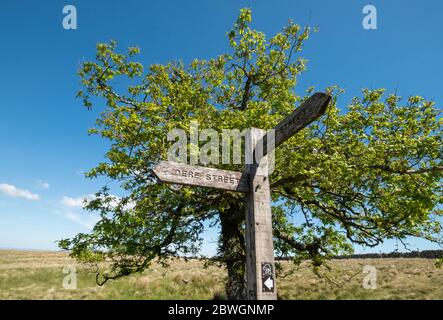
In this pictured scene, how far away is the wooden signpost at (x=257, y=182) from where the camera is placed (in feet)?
21.9

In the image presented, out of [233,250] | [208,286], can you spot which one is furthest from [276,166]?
[208,286]

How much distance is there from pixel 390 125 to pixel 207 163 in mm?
7428

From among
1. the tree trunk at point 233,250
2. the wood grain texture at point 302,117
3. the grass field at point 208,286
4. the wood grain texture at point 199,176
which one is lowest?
the grass field at point 208,286

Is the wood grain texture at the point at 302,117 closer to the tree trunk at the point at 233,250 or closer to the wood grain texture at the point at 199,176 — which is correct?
the wood grain texture at the point at 199,176

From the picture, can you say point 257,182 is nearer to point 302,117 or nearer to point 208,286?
point 302,117

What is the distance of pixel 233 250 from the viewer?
53.1 feet

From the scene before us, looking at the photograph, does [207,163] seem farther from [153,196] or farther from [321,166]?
[321,166]

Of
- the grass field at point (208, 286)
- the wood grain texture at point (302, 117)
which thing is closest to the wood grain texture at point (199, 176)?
the wood grain texture at point (302, 117)

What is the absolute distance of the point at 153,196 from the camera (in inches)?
562

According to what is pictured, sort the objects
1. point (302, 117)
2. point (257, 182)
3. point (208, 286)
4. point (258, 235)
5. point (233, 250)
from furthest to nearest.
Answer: point (208, 286) < point (233, 250) < point (257, 182) < point (258, 235) < point (302, 117)

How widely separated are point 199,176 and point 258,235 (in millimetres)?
1691

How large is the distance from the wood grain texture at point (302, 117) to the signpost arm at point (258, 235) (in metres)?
0.43

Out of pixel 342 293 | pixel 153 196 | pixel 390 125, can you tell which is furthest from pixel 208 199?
pixel 342 293

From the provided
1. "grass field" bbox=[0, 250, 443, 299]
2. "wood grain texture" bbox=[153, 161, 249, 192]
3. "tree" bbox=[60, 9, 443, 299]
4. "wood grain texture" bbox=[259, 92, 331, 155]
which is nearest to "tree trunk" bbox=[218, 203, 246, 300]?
"tree" bbox=[60, 9, 443, 299]
